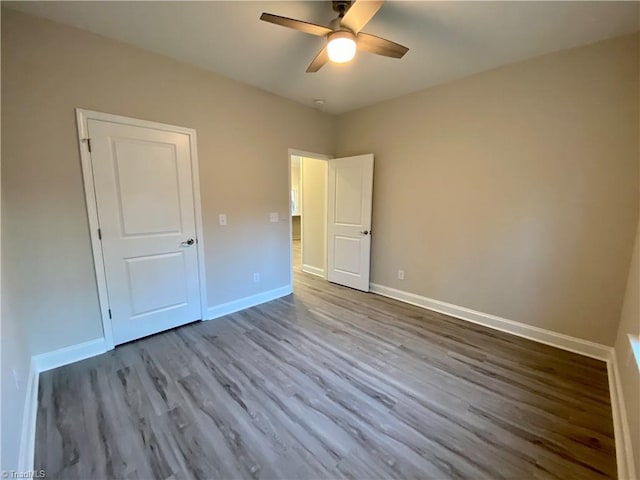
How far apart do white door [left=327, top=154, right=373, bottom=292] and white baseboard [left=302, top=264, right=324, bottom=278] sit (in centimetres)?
44

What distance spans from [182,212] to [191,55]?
1.45 m

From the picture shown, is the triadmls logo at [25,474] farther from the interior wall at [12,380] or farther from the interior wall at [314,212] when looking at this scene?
the interior wall at [314,212]

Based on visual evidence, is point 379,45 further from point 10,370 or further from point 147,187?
point 10,370

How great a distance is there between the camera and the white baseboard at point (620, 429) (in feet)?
4.45

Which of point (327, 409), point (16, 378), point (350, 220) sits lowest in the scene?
point (327, 409)

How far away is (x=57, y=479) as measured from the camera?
1.34 m

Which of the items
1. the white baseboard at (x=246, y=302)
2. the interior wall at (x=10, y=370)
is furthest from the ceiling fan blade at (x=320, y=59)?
the white baseboard at (x=246, y=302)

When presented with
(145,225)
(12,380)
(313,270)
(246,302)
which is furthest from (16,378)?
(313,270)

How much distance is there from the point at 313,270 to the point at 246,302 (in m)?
1.77

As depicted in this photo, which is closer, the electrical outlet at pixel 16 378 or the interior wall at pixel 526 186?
the electrical outlet at pixel 16 378

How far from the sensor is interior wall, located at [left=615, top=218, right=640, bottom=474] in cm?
138

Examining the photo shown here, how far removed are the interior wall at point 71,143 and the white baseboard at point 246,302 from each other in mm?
95

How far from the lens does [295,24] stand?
168 centimetres

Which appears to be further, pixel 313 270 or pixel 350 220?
pixel 313 270
